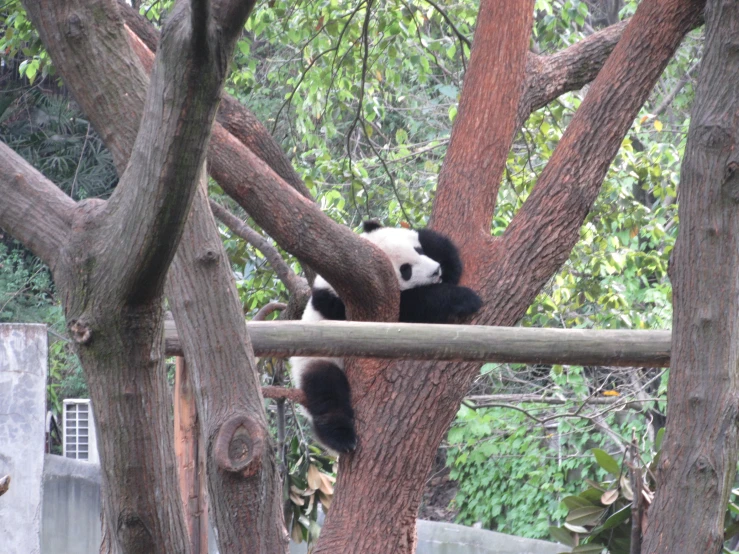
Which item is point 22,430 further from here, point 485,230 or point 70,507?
point 485,230

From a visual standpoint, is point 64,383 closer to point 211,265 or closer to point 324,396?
point 324,396

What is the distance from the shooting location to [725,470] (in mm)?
1990

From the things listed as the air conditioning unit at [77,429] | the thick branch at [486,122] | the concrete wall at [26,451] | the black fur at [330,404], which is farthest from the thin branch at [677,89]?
the air conditioning unit at [77,429]

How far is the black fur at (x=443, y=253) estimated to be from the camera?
3264 millimetres

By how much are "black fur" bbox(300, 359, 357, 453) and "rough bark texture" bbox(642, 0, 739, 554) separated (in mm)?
1157

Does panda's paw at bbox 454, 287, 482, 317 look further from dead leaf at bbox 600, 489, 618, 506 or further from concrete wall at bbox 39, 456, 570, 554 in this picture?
concrete wall at bbox 39, 456, 570, 554

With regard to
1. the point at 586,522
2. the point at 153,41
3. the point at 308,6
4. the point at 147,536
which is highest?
the point at 308,6

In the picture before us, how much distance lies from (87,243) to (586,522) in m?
2.66

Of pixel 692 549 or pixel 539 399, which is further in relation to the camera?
pixel 539 399

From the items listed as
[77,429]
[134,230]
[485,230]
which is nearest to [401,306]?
[485,230]

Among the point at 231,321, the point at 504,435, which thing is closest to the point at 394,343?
the point at 231,321

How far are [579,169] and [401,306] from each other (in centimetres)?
100

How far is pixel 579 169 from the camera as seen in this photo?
3.00 metres

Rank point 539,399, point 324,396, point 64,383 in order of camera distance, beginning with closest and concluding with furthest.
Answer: point 324,396 < point 539,399 < point 64,383
